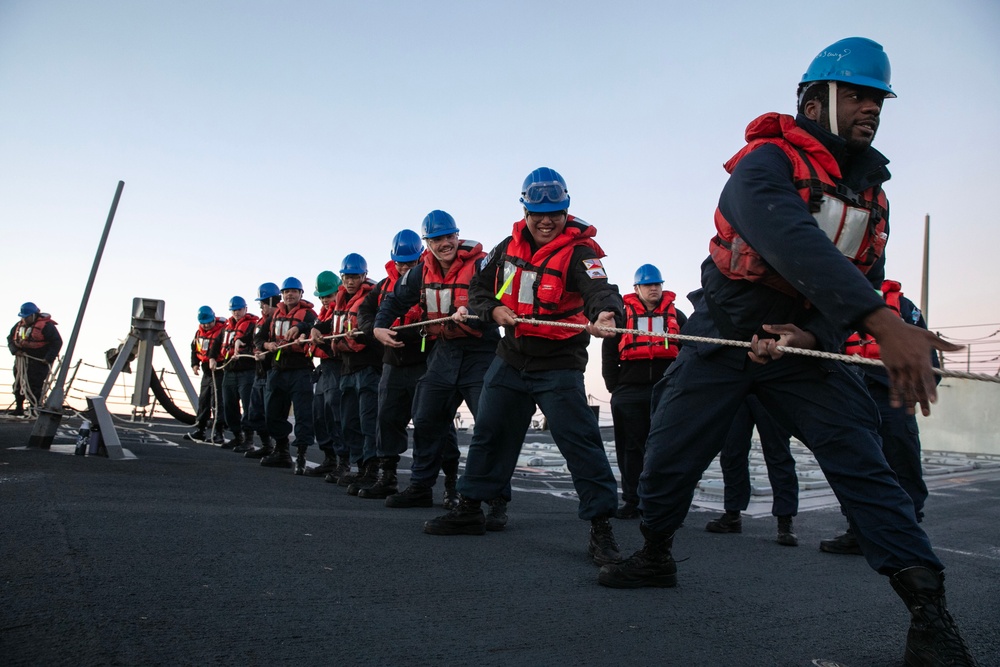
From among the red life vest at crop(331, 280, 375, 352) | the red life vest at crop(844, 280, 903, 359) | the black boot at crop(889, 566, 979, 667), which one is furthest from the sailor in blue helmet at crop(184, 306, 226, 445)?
the black boot at crop(889, 566, 979, 667)

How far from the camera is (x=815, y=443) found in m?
2.68

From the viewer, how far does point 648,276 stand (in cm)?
712

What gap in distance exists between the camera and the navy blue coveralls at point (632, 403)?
21.6 feet

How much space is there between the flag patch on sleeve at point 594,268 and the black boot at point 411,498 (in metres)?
2.51

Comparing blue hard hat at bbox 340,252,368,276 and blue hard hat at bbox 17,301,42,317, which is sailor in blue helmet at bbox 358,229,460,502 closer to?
blue hard hat at bbox 340,252,368,276

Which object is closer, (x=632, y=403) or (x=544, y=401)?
(x=544, y=401)

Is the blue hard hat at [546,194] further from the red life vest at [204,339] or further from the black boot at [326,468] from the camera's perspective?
the red life vest at [204,339]

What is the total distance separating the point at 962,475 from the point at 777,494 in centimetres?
798

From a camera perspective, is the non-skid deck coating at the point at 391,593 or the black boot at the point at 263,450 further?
the black boot at the point at 263,450

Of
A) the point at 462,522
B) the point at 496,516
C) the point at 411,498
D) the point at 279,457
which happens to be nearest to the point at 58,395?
the point at 279,457

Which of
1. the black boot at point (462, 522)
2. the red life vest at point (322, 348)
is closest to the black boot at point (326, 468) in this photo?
the red life vest at point (322, 348)

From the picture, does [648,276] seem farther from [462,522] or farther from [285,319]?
[285,319]

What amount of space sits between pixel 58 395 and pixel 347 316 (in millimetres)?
4065

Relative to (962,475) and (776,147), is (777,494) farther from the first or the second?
(962,475)
